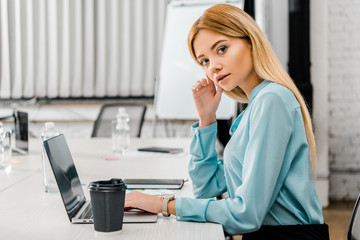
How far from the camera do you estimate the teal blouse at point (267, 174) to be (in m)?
1.00

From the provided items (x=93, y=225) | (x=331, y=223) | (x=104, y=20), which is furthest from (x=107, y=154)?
(x=104, y=20)

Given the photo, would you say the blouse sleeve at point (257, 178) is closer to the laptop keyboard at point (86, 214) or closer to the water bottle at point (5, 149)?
the laptop keyboard at point (86, 214)

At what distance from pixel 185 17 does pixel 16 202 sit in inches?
118

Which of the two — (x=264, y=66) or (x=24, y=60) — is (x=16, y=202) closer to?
(x=264, y=66)

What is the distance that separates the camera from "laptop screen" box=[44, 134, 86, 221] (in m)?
1.08

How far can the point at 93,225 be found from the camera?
1.02m

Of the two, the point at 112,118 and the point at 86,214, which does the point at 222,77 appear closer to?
the point at 86,214

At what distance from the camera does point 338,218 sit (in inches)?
139

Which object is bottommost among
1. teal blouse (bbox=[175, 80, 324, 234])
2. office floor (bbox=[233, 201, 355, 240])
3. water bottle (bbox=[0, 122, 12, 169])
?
office floor (bbox=[233, 201, 355, 240])

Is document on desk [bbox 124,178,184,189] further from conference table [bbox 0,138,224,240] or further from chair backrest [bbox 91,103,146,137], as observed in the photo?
chair backrest [bbox 91,103,146,137]

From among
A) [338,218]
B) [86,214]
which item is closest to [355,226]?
[86,214]

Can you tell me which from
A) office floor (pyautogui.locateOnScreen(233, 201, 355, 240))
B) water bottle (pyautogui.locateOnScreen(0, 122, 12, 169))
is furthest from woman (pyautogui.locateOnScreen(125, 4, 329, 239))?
office floor (pyautogui.locateOnScreen(233, 201, 355, 240))

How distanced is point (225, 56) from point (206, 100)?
265 mm

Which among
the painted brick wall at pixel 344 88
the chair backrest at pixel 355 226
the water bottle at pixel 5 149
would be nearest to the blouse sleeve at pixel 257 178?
the chair backrest at pixel 355 226
